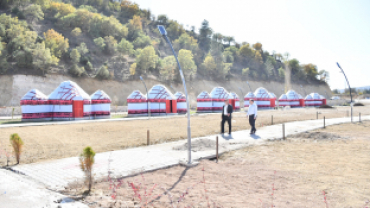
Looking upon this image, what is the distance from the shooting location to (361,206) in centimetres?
396

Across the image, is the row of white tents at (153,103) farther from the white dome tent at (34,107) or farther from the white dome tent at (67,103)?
the white dome tent at (34,107)

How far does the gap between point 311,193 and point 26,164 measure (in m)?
6.82

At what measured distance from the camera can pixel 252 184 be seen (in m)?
5.09

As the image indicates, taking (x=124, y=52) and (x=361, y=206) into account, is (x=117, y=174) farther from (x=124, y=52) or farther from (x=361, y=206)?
(x=124, y=52)

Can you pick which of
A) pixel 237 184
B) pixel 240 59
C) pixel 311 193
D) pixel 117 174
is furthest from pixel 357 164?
pixel 240 59

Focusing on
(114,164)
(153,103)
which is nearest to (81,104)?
(153,103)

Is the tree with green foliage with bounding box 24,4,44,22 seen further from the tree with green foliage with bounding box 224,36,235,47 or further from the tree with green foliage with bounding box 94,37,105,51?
the tree with green foliage with bounding box 224,36,235,47

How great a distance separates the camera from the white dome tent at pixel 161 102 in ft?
104

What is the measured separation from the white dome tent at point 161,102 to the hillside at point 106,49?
899 inches

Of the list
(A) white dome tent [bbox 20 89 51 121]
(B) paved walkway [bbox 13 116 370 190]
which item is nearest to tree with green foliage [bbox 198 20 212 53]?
(A) white dome tent [bbox 20 89 51 121]

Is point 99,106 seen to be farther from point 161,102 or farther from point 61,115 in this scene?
point 161,102

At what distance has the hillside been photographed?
4717 cm

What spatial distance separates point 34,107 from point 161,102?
538 inches

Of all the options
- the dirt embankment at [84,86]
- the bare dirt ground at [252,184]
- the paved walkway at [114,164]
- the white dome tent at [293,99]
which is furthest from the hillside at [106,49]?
the bare dirt ground at [252,184]
